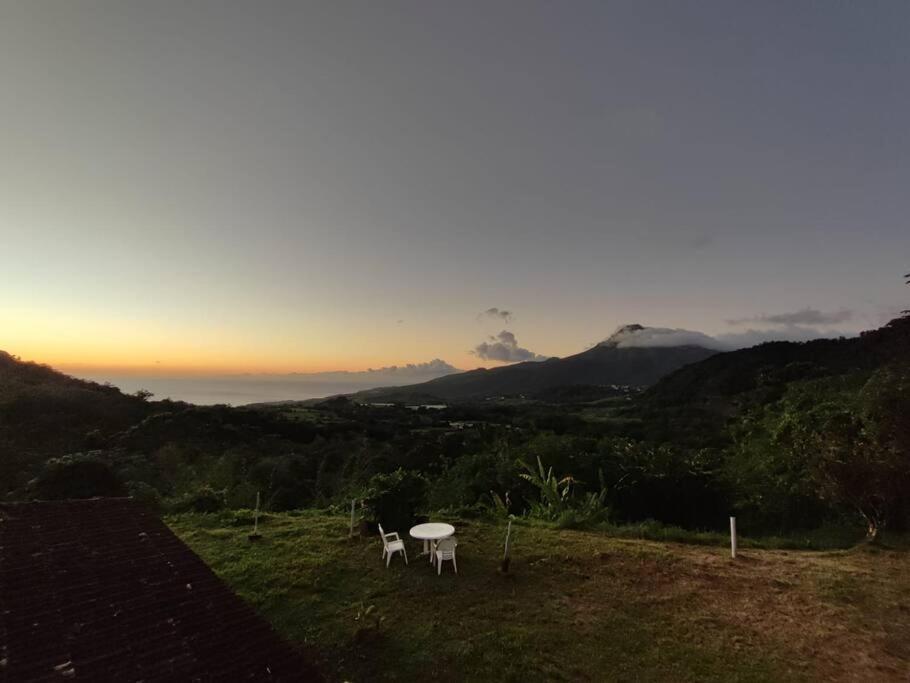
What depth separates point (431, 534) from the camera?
11.9 meters

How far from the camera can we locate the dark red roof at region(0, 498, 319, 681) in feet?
11.9

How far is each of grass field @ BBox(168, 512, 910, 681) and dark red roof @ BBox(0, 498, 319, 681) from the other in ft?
13.8

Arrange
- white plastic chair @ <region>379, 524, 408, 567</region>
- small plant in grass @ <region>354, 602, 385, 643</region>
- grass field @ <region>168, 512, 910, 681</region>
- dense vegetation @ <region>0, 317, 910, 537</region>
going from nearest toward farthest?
Answer: 1. grass field @ <region>168, 512, 910, 681</region>
2. small plant in grass @ <region>354, 602, 385, 643</region>
3. white plastic chair @ <region>379, 524, 408, 567</region>
4. dense vegetation @ <region>0, 317, 910, 537</region>

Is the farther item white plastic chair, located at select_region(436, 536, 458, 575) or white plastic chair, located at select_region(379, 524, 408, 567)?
white plastic chair, located at select_region(379, 524, 408, 567)

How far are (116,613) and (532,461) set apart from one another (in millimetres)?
20491

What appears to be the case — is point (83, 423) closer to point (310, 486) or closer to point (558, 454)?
point (310, 486)

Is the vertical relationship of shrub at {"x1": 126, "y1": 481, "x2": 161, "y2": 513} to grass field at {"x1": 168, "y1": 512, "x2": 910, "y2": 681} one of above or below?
below

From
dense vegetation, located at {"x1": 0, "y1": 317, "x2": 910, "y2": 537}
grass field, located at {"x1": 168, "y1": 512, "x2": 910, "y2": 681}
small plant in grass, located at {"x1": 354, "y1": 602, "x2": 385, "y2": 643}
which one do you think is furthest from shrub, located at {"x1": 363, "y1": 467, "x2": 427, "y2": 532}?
small plant in grass, located at {"x1": 354, "y1": 602, "x2": 385, "y2": 643}

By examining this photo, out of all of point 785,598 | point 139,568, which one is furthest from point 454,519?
point 139,568

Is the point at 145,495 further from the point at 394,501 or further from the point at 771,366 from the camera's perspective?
the point at 771,366

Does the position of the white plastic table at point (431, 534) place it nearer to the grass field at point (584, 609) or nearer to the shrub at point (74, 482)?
the grass field at point (584, 609)

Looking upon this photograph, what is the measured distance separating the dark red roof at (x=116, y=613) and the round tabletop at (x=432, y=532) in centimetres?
706

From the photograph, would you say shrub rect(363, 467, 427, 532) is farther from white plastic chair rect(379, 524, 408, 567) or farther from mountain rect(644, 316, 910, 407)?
mountain rect(644, 316, 910, 407)

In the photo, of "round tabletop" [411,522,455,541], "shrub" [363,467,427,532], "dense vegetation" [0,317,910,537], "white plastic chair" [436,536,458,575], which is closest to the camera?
"white plastic chair" [436,536,458,575]
